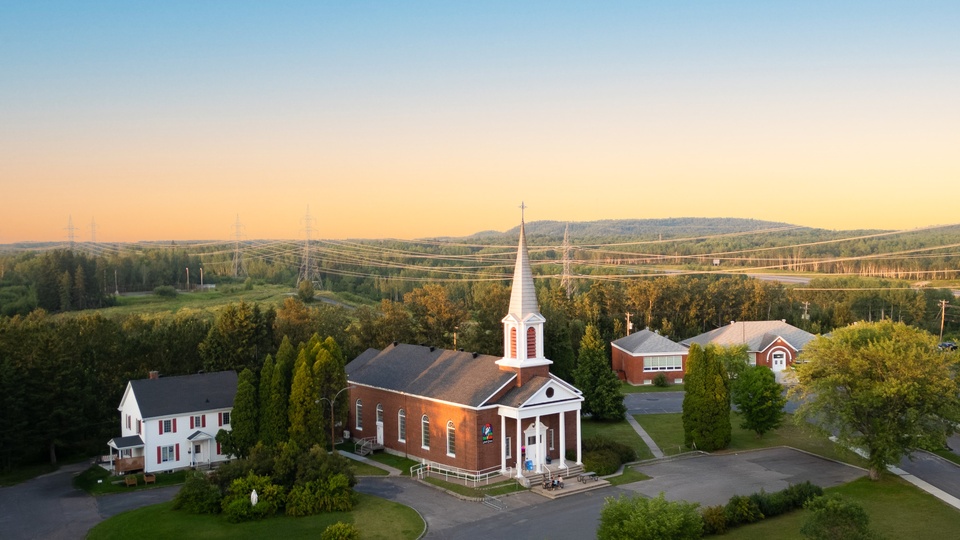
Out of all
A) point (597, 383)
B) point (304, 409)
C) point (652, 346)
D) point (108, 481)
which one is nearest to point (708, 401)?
point (597, 383)

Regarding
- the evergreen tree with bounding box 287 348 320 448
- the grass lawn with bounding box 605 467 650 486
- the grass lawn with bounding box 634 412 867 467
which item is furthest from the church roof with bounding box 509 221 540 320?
the grass lawn with bounding box 634 412 867 467

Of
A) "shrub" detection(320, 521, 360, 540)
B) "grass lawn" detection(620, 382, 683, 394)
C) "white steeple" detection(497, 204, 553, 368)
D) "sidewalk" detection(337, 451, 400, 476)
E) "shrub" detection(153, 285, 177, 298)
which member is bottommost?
"grass lawn" detection(620, 382, 683, 394)

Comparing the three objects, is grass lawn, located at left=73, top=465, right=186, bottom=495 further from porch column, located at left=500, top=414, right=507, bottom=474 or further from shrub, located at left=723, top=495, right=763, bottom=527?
shrub, located at left=723, top=495, right=763, bottom=527

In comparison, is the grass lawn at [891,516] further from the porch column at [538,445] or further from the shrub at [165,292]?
the shrub at [165,292]

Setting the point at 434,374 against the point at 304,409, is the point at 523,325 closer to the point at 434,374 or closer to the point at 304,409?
the point at 434,374

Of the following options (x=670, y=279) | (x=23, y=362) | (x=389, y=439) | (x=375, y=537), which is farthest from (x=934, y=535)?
(x=670, y=279)

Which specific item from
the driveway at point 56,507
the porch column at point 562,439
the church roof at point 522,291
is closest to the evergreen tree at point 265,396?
the driveway at point 56,507

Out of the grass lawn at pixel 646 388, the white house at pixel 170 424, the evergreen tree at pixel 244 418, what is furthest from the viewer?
the grass lawn at pixel 646 388
